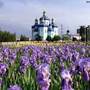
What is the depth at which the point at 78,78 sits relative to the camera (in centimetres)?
543

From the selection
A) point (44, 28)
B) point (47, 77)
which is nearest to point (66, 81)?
point (47, 77)

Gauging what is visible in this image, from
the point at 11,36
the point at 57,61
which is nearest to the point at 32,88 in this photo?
the point at 57,61

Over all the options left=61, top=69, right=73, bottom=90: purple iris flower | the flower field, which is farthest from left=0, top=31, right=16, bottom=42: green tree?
left=61, top=69, right=73, bottom=90: purple iris flower

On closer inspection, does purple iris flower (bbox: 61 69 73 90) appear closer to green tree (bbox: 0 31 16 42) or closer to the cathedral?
green tree (bbox: 0 31 16 42)

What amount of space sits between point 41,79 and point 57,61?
5.68 m

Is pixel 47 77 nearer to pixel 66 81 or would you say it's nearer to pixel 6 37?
pixel 66 81

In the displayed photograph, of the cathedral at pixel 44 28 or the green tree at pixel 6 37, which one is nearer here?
the green tree at pixel 6 37

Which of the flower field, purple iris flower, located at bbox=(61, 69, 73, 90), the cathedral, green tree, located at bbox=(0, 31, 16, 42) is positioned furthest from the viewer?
the cathedral

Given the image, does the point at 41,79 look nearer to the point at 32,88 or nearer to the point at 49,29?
the point at 32,88

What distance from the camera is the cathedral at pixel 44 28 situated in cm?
15550

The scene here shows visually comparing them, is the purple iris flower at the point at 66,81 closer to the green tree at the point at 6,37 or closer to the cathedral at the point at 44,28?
the green tree at the point at 6,37

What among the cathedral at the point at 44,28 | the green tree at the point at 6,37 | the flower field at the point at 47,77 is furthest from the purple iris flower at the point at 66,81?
the cathedral at the point at 44,28

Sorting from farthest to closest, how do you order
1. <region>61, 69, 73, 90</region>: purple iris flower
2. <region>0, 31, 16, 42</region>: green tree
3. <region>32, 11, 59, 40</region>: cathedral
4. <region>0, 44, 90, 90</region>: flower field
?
<region>32, 11, 59, 40</region>: cathedral < <region>0, 31, 16, 42</region>: green tree < <region>0, 44, 90, 90</region>: flower field < <region>61, 69, 73, 90</region>: purple iris flower

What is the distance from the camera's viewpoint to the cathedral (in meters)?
156
